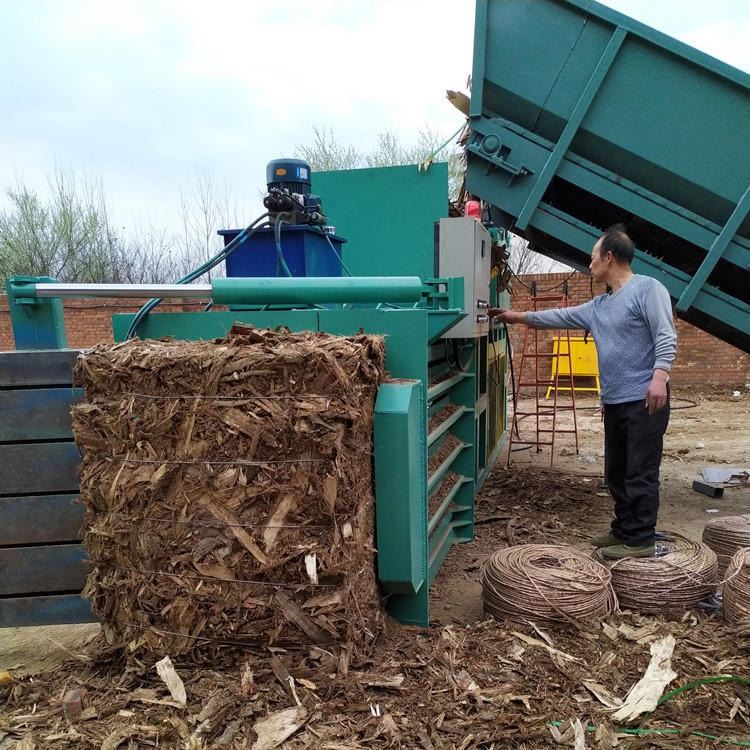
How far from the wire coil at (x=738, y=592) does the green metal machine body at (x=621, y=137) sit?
2066 millimetres

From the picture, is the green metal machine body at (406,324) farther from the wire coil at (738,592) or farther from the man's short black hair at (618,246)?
the wire coil at (738,592)

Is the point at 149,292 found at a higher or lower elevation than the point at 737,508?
higher

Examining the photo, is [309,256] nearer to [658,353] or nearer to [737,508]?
[658,353]

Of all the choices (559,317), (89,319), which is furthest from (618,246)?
(89,319)

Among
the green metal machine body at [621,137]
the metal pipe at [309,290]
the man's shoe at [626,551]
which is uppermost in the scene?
the green metal machine body at [621,137]

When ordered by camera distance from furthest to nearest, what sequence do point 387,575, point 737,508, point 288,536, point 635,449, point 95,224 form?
point 95,224, point 737,508, point 635,449, point 387,575, point 288,536

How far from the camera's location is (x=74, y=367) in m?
2.29

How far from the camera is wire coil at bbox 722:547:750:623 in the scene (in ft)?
9.02

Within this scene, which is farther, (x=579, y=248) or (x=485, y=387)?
(x=485, y=387)

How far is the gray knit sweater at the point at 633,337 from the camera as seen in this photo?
3133 mm

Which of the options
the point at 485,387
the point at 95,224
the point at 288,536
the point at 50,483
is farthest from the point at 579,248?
the point at 95,224

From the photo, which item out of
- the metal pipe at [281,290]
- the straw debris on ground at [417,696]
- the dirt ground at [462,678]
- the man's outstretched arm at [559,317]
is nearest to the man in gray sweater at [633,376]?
the man's outstretched arm at [559,317]

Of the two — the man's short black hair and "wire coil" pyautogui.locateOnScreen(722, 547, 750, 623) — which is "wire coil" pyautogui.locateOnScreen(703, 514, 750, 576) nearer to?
"wire coil" pyautogui.locateOnScreen(722, 547, 750, 623)

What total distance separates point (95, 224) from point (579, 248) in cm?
1907
